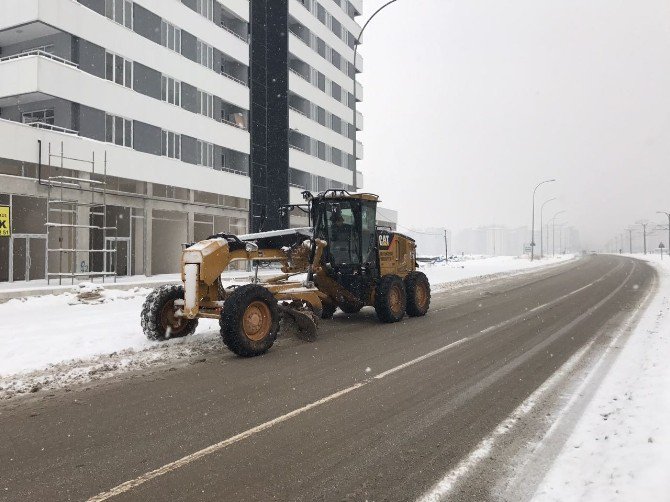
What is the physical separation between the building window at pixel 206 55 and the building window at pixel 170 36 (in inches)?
70.4

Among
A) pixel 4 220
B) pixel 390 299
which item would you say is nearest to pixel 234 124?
pixel 4 220

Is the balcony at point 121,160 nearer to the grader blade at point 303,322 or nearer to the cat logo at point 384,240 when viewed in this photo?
the cat logo at point 384,240

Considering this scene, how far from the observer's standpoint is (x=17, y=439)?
4453mm

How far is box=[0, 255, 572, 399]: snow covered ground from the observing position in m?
6.64

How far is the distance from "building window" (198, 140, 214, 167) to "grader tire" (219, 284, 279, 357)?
75.7 feet

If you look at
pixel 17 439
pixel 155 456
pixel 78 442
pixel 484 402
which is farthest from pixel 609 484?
pixel 17 439

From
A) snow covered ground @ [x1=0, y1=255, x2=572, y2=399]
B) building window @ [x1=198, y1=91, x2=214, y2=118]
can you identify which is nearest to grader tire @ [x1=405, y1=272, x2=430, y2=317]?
snow covered ground @ [x1=0, y1=255, x2=572, y2=399]

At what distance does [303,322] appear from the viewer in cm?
908

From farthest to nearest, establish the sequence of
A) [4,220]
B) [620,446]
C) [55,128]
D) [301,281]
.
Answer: [55,128]
[4,220]
[301,281]
[620,446]

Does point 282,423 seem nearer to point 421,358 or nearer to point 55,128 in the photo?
point 421,358

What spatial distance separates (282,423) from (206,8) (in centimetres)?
A: 3103

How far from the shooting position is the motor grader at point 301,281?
25.8ft

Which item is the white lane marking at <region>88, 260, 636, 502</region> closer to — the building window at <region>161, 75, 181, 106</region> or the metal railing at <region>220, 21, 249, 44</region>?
the building window at <region>161, 75, 181, 106</region>

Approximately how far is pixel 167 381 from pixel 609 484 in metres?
4.98
